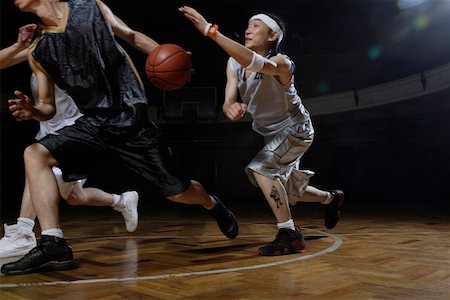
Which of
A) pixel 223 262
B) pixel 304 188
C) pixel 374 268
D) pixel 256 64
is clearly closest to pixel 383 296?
pixel 374 268

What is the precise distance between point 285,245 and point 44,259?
1.33 m

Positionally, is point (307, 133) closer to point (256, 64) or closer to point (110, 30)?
point (256, 64)

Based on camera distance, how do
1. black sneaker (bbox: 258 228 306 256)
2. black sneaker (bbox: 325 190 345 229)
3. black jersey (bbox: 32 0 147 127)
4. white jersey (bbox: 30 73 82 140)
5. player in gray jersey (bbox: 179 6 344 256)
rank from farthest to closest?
black sneaker (bbox: 325 190 345 229), white jersey (bbox: 30 73 82 140), player in gray jersey (bbox: 179 6 344 256), black sneaker (bbox: 258 228 306 256), black jersey (bbox: 32 0 147 127)

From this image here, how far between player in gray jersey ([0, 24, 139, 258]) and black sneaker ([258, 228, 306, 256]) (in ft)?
4.22

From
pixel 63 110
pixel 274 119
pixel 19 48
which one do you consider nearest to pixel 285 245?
pixel 274 119

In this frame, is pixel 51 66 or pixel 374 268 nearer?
pixel 374 268

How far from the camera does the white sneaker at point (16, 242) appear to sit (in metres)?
2.83

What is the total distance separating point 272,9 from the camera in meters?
11.7

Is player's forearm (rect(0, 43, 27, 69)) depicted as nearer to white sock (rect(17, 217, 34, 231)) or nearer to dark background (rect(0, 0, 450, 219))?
white sock (rect(17, 217, 34, 231))

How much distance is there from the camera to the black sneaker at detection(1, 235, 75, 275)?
7.39ft

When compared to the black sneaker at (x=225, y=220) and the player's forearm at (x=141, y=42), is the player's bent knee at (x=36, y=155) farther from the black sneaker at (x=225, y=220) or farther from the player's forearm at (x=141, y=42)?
the black sneaker at (x=225, y=220)

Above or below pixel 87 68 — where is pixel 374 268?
below

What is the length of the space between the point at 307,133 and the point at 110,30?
4.53 ft

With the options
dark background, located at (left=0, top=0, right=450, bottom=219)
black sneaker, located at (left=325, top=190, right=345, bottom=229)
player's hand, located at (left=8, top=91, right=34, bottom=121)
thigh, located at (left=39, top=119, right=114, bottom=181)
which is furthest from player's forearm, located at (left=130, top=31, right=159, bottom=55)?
dark background, located at (left=0, top=0, right=450, bottom=219)
